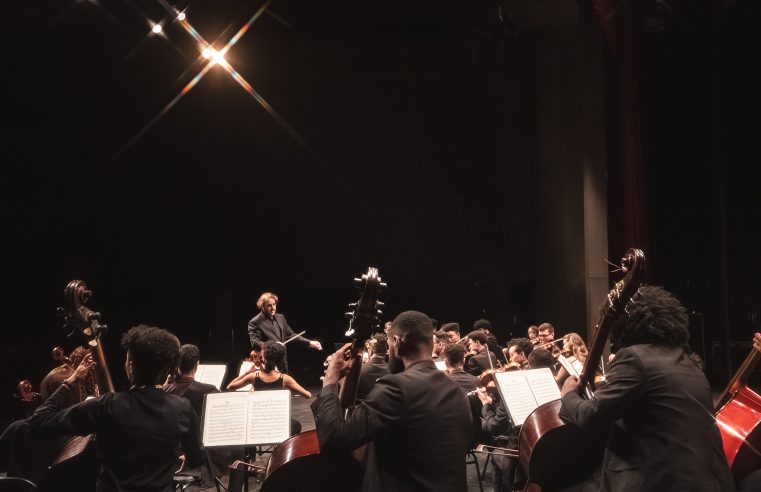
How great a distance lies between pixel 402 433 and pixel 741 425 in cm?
206

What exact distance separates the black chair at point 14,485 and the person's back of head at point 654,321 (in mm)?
2856

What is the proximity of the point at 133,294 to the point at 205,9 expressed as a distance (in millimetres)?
4984

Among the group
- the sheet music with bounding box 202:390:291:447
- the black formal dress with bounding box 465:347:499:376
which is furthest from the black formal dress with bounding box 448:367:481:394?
the sheet music with bounding box 202:390:291:447

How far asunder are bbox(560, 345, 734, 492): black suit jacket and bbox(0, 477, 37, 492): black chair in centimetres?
256

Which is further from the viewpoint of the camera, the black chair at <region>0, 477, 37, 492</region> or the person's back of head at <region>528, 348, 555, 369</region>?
the person's back of head at <region>528, 348, 555, 369</region>

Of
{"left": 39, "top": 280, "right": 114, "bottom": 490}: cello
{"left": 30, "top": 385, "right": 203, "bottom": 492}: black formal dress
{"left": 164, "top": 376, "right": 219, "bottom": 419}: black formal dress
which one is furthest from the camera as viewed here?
{"left": 164, "top": 376, "right": 219, "bottom": 419}: black formal dress

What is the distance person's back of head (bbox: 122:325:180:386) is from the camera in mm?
2982

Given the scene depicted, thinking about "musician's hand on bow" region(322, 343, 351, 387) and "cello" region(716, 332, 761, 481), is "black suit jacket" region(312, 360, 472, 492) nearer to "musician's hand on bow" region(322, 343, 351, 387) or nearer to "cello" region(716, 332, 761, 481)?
"musician's hand on bow" region(322, 343, 351, 387)

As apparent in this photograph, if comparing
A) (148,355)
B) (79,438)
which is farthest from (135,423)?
(79,438)

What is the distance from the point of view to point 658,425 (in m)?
2.55

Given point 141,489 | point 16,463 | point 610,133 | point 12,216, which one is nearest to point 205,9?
point 12,216

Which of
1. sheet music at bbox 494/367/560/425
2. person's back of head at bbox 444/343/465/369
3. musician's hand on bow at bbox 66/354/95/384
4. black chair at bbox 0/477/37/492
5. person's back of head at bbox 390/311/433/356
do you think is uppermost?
person's back of head at bbox 390/311/433/356

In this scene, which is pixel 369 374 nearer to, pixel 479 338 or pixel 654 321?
pixel 479 338

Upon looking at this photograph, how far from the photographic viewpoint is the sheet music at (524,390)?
410cm
